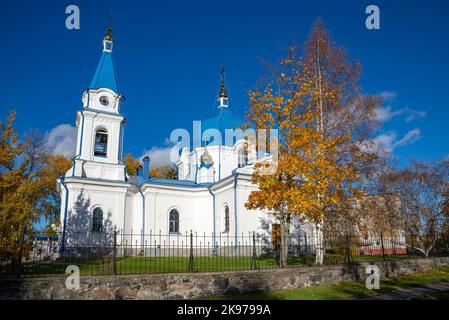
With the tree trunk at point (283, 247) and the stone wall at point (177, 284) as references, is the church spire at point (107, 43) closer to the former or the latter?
the tree trunk at point (283, 247)

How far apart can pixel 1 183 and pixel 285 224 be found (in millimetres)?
9788

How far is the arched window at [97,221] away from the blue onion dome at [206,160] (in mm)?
8099

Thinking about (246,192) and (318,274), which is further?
(246,192)

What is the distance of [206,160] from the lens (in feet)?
83.3

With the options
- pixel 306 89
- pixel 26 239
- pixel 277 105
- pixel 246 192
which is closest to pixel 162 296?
pixel 26 239

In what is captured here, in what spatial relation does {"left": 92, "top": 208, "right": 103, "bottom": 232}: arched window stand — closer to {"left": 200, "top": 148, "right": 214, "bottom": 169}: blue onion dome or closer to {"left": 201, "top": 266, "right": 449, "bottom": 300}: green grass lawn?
{"left": 200, "top": 148, "right": 214, "bottom": 169}: blue onion dome

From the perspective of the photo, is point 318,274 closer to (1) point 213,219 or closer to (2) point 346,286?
(2) point 346,286

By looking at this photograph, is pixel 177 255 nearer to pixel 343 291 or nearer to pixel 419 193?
pixel 343 291

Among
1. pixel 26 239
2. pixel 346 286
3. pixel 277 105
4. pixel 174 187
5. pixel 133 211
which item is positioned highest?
pixel 277 105

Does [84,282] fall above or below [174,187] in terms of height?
below

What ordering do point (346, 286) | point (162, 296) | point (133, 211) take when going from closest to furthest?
point (162, 296), point (346, 286), point (133, 211)

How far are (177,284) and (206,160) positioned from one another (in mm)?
16939

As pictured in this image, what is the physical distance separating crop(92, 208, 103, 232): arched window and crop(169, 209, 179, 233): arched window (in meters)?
4.39

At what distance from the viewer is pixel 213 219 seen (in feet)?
73.7
